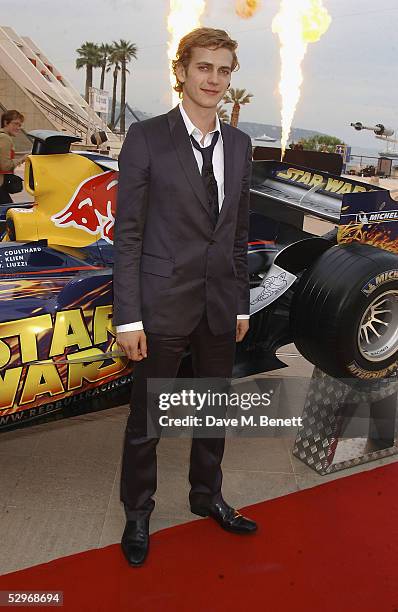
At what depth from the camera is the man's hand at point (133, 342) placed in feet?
6.68

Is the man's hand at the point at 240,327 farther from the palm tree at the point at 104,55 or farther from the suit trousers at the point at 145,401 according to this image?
the palm tree at the point at 104,55

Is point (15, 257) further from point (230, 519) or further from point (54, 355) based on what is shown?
point (230, 519)

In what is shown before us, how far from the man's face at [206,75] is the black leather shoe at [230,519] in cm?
168

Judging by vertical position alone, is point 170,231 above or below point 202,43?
below

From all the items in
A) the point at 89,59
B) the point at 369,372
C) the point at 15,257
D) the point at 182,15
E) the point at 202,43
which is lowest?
the point at 369,372

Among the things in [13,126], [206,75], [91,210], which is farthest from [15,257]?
[13,126]

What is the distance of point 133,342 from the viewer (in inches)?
80.4

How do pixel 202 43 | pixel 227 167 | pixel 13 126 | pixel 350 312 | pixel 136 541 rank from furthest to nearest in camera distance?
pixel 13 126, pixel 350 312, pixel 136 541, pixel 227 167, pixel 202 43

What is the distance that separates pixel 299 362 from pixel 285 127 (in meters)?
2.37

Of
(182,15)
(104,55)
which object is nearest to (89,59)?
(104,55)

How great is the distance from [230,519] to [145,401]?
72cm

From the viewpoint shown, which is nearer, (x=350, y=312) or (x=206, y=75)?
(x=206, y=75)

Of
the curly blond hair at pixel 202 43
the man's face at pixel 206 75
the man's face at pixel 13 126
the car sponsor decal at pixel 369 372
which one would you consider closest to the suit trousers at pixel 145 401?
the car sponsor decal at pixel 369 372

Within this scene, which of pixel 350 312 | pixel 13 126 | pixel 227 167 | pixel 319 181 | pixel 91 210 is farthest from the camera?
pixel 13 126
